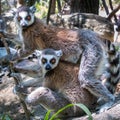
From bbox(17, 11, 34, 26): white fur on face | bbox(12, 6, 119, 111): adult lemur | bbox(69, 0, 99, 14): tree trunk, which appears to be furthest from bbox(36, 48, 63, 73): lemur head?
bbox(69, 0, 99, 14): tree trunk

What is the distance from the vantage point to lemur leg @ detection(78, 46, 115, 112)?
411cm

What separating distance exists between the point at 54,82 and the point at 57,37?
755 mm

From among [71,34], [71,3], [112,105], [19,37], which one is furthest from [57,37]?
[71,3]

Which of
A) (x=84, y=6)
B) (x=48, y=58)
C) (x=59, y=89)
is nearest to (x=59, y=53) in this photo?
(x=48, y=58)

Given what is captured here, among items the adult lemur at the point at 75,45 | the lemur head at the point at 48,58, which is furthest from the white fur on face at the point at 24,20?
the lemur head at the point at 48,58

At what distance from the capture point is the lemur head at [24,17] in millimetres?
4684

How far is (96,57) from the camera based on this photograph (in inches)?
171

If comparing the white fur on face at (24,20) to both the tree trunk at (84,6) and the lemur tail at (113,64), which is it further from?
the tree trunk at (84,6)

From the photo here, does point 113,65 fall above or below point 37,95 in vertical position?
above

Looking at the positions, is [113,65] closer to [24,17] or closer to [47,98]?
[47,98]

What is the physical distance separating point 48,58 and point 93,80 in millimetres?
598

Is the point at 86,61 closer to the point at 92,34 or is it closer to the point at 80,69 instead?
the point at 80,69

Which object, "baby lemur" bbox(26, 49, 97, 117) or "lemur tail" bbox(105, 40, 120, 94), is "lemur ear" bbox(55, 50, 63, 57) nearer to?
"baby lemur" bbox(26, 49, 97, 117)

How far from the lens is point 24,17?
4.73m
